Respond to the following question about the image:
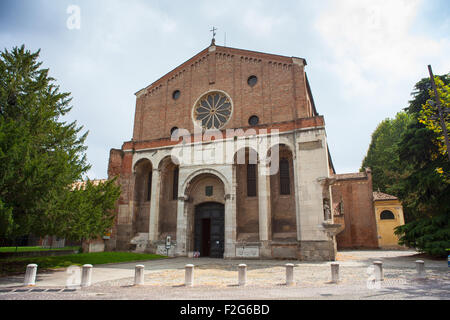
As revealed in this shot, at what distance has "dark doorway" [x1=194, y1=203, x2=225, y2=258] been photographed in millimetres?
20516

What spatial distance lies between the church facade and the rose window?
0.27 feet

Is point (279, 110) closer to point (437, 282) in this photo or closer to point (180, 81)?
point (180, 81)

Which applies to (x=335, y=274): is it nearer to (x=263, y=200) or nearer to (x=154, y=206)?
(x=263, y=200)

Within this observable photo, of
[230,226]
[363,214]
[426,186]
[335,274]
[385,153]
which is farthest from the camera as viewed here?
[385,153]

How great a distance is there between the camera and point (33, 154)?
468 inches

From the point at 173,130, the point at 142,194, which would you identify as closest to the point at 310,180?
the point at 173,130

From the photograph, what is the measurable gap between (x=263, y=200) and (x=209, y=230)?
17.2ft

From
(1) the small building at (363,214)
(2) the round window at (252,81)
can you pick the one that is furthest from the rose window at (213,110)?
(1) the small building at (363,214)

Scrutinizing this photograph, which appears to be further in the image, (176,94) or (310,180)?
(176,94)

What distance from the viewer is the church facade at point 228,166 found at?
18281mm

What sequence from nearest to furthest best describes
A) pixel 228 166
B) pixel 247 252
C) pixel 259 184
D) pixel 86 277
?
pixel 86 277 < pixel 247 252 < pixel 259 184 < pixel 228 166

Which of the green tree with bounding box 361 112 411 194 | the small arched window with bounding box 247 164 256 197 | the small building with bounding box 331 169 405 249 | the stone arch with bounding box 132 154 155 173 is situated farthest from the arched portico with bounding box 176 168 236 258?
the green tree with bounding box 361 112 411 194
